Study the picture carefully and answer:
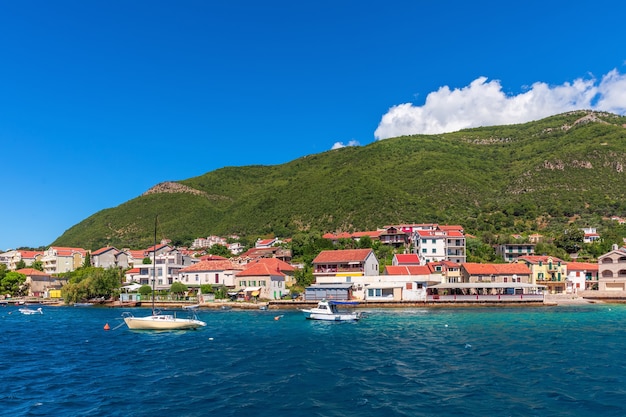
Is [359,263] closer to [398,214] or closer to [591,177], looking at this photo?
[398,214]

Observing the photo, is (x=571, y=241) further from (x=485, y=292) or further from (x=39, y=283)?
(x=39, y=283)

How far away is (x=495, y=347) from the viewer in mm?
35062

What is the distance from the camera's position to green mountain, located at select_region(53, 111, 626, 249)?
13450 centimetres

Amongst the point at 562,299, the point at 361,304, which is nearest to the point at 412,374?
the point at 361,304

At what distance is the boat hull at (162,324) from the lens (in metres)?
48.9

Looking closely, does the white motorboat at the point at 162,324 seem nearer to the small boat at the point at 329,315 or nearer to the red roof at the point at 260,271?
the small boat at the point at 329,315

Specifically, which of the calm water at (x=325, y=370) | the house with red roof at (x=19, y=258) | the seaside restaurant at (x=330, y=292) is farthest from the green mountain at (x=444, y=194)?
the calm water at (x=325, y=370)

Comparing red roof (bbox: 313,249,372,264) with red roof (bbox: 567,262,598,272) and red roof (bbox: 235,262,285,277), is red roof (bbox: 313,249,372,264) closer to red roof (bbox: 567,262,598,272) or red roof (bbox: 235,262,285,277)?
red roof (bbox: 235,262,285,277)

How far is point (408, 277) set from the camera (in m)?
75.9

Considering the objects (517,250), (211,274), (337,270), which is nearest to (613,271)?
(517,250)

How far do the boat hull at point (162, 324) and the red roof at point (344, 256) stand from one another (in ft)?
123

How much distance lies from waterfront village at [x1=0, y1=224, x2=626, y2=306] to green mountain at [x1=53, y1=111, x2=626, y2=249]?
2599cm

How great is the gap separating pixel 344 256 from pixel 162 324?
41.0m

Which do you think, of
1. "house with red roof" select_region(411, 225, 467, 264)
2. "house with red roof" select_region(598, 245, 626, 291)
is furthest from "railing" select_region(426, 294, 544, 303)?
"house with red roof" select_region(411, 225, 467, 264)
